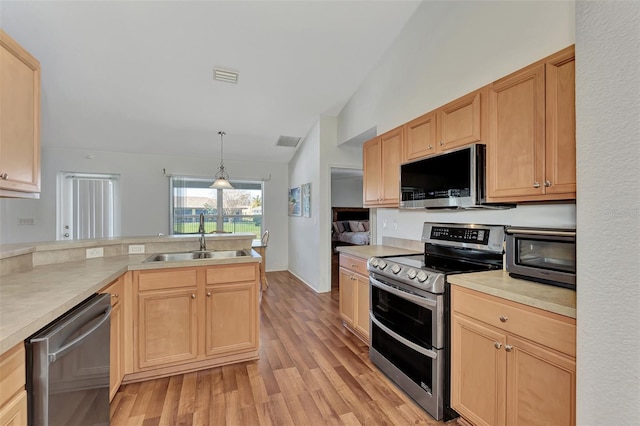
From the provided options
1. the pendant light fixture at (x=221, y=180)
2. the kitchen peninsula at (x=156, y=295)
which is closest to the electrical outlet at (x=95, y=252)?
the kitchen peninsula at (x=156, y=295)

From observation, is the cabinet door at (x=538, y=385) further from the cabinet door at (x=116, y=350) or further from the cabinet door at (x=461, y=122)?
the cabinet door at (x=116, y=350)

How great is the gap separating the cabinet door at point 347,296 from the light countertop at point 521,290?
53.2 inches

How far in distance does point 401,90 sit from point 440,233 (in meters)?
1.68

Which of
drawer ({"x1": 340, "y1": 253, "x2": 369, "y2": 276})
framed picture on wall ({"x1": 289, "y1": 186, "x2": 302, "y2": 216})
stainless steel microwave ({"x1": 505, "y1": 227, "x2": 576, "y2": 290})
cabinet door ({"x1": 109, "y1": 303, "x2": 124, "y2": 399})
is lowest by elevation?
cabinet door ({"x1": 109, "y1": 303, "x2": 124, "y2": 399})

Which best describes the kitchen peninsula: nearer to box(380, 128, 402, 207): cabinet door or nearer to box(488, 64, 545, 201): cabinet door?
box(380, 128, 402, 207): cabinet door

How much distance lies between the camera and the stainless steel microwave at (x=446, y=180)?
1956mm

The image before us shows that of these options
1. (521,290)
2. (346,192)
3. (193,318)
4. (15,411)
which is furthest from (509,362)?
(346,192)

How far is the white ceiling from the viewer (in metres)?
2.63

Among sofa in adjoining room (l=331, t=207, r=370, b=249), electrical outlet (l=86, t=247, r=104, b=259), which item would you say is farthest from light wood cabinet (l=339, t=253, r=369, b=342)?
sofa in adjoining room (l=331, t=207, r=370, b=249)

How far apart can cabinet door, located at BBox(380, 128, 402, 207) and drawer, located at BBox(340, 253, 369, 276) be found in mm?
658

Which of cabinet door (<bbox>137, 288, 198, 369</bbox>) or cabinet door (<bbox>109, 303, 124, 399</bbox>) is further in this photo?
cabinet door (<bbox>137, 288, 198, 369</bbox>)

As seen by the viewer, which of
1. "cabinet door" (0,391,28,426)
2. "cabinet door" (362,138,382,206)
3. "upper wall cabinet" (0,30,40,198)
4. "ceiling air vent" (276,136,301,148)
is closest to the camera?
"cabinet door" (0,391,28,426)

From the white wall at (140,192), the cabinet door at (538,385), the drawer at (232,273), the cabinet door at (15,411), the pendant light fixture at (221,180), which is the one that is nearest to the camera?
the cabinet door at (15,411)

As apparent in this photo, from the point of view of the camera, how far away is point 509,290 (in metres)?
1.43
